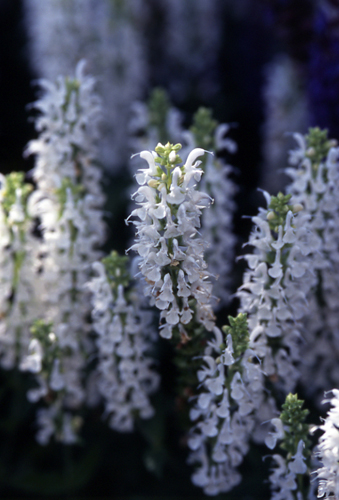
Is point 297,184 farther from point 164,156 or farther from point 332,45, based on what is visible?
point 332,45


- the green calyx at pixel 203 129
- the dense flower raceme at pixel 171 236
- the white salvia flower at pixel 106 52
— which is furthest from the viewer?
the white salvia flower at pixel 106 52

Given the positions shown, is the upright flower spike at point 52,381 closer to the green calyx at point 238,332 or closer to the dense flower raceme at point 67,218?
the dense flower raceme at point 67,218

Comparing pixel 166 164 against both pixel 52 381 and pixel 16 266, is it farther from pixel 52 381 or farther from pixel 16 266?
pixel 52 381

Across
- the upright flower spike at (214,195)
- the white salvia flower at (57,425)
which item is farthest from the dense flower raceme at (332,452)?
the white salvia flower at (57,425)

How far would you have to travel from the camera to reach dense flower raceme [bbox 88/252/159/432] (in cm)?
246

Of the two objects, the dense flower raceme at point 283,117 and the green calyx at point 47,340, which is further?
the dense flower raceme at point 283,117

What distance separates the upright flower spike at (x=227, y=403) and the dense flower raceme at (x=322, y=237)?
536 mm

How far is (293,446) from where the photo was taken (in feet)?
6.89

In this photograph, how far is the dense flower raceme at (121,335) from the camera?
246cm

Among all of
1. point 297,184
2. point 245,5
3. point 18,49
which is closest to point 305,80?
point 297,184

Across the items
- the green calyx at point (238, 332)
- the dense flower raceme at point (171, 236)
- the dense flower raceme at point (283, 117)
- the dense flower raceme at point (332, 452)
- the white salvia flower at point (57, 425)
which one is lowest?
the dense flower raceme at point (332, 452)

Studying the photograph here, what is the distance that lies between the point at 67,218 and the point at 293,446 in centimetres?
152

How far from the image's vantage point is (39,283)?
9.56ft

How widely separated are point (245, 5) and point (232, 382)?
5.65 m
